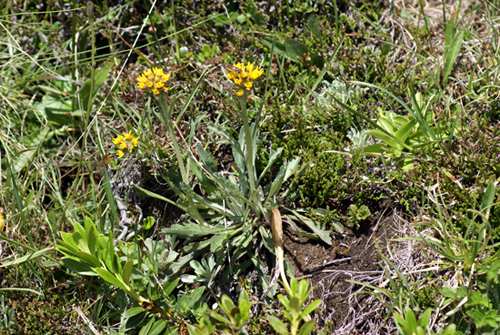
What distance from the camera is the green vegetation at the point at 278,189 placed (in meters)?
2.05

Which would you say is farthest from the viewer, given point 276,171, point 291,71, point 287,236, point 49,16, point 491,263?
point 49,16

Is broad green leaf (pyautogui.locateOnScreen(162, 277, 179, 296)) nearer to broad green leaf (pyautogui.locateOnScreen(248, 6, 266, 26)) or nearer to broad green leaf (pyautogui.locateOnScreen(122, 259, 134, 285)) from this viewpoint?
broad green leaf (pyautogui.locateOnScreen(122, 259, 134, 285))

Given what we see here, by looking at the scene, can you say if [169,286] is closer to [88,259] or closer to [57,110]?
[88,259]

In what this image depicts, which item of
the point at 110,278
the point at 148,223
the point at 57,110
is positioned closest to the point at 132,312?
the point at 110,278

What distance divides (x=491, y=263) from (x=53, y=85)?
3.28 m

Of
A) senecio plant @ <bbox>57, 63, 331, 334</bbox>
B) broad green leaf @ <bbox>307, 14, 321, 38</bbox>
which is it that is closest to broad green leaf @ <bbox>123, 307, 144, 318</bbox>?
senecio plant @ <bbox>57, 63, 331, 334</bbox>

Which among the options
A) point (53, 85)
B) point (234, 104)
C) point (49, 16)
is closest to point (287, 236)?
point (234, 104)

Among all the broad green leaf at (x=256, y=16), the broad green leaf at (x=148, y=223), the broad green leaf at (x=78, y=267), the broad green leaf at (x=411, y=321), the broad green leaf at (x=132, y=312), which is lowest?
the broad green leaf at (x=132, y=312)

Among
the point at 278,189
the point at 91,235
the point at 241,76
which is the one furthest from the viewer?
the point at 278,189

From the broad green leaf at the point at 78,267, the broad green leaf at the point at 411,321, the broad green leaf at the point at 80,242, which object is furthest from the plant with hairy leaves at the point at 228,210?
the broad green leaf at the point at 411,321

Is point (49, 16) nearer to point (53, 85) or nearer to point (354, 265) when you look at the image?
point (53, 85)

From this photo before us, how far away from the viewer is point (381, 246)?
225 cm

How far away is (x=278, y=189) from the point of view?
94.4 inches

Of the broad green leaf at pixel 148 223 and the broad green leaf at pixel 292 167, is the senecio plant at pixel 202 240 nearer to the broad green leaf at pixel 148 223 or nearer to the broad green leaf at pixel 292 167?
the broad green leaf at pixel 292 167
